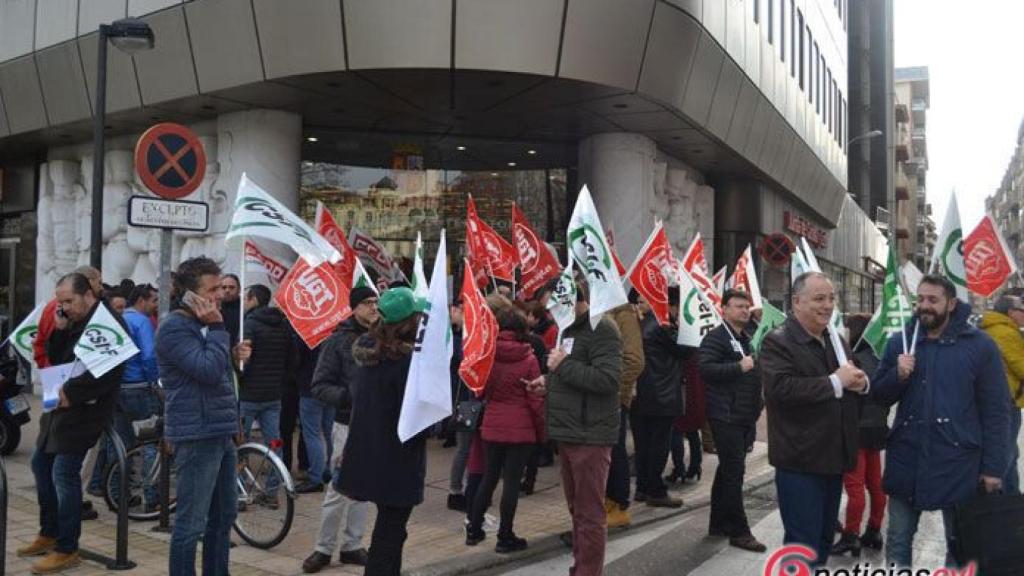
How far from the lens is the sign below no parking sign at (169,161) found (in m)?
6.50

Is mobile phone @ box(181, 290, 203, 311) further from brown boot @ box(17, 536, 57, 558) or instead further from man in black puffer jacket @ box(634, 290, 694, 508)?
man in black puffer jacket @ box(634, 290, 694, 508)

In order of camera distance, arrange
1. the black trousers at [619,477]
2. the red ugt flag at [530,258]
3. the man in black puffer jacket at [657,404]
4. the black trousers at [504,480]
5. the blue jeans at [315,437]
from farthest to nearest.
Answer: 1. the red ugt flag at [530,258]
2. the blue jeans at [315,437]
3. the man in black puffer jacket at [657,404]
4. the black trousers at [619,477]
5. the black trousers at [504,480]

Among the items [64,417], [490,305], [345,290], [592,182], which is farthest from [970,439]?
[592,182]

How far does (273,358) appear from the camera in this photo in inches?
309

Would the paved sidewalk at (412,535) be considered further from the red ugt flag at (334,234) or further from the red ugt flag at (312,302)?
the red ugt flag at (334,234)

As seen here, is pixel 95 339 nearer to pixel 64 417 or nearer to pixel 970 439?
pixel 64 417

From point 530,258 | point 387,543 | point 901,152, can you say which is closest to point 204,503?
point 387,543

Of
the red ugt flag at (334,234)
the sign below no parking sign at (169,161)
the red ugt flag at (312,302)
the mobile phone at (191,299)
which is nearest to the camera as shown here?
the mobile phone at (191,299)

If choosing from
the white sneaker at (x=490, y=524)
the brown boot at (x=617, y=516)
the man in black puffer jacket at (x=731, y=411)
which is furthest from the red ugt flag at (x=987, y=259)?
the white sneaker at (x=490, y=524)

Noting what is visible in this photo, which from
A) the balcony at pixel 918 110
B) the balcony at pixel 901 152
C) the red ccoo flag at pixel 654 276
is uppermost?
the balcony at pixel 918 110

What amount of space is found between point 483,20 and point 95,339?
716 cm

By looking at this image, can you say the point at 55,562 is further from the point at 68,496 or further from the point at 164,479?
the point at 164,479

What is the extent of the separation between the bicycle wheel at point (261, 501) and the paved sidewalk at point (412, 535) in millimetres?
113

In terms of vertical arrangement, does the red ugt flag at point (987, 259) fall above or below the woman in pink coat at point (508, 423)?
above
